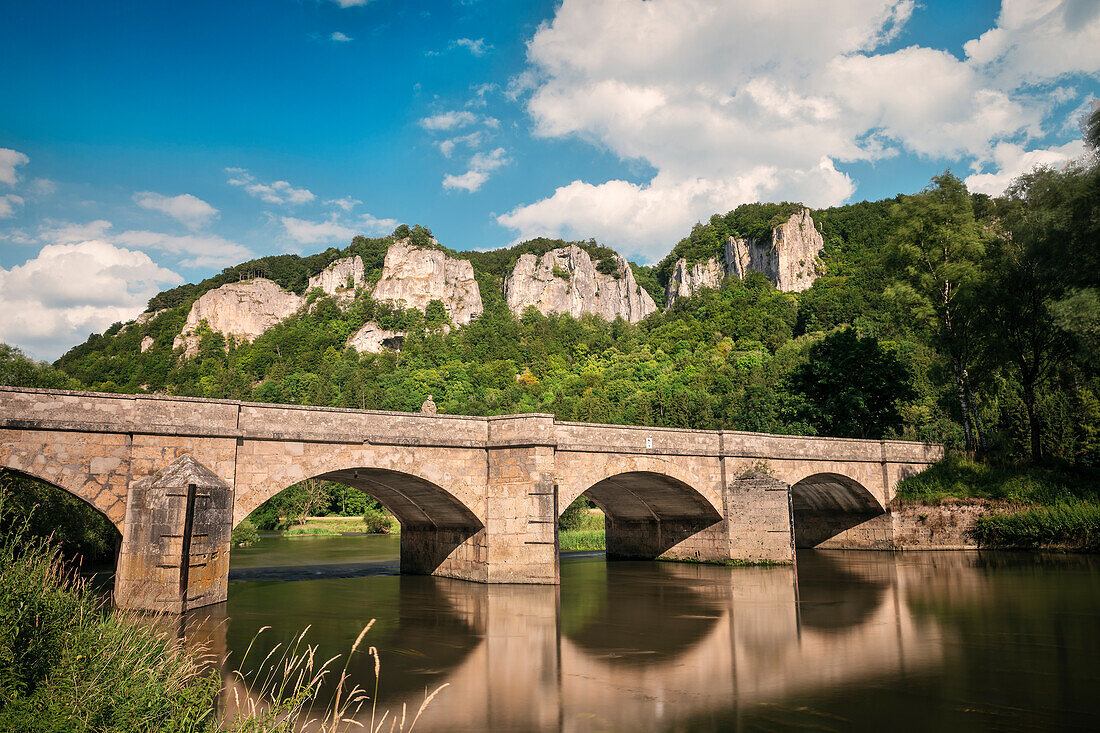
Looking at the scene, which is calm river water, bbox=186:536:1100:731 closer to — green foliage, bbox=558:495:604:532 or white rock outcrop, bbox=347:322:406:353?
green foliage, bbox=558:495:604:532

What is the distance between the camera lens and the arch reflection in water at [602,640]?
9000 millimetres

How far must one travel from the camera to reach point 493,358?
102750 mm

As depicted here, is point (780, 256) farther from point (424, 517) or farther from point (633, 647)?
point (633, 647)

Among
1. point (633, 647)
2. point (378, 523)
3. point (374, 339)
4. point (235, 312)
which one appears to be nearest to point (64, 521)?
point (633, 647)

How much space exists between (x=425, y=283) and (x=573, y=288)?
99.9 ft

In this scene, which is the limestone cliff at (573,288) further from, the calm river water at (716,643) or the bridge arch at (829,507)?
the calm river water at (716,643)

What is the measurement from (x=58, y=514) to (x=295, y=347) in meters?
92.2

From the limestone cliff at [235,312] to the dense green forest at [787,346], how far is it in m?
2.80

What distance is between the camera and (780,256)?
374 ft

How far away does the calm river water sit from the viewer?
8.49 meters

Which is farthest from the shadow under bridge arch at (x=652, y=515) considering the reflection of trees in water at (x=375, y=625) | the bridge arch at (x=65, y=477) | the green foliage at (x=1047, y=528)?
the bridge arch at (x=65, y=477)

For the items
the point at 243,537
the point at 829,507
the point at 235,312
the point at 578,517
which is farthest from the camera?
the point at 235,312

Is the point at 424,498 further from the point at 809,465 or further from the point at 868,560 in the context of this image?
the point at 868,560

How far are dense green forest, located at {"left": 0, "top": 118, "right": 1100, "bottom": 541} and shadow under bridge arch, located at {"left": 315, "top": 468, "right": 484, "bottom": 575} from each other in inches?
745
